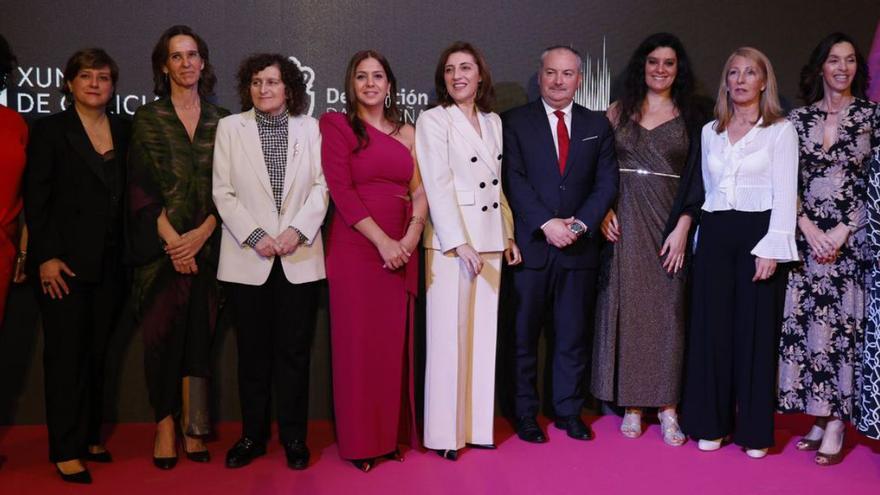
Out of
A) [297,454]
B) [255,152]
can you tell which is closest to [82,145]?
[255,152]

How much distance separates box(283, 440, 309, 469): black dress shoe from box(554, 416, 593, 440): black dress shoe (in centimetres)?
126

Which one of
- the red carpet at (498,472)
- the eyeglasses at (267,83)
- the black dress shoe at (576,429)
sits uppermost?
the eyeglasses at (267,83)

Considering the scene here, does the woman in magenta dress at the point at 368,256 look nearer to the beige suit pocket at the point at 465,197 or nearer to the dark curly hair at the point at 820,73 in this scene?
the beige suit pocket at the point at 465,197

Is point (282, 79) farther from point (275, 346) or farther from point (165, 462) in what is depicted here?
point (165, 462)

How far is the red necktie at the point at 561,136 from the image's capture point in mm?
3922

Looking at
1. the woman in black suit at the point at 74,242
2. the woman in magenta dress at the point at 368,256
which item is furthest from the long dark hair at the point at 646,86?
the woman in black suit at the point at 74,242

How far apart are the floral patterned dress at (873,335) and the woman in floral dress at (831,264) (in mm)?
126

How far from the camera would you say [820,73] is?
12.8 feet

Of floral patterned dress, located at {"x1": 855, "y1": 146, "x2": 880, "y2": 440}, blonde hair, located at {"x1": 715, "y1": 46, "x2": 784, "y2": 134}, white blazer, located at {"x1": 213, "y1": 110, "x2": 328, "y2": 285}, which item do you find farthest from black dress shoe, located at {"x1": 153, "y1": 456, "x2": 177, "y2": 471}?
floral patterned dress, located at {"x1": 855, "y1": 146, "x2": 880, "y2": 440}

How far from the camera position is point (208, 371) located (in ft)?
12.1

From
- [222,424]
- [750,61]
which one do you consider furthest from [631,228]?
[222,424]

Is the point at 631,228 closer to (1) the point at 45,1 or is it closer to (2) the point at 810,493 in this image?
(2) the point at 810,493

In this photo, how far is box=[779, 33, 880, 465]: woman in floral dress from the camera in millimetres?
3701

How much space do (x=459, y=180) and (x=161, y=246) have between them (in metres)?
1.30
